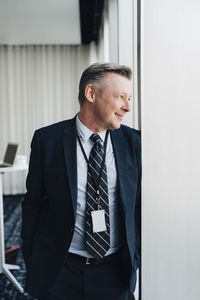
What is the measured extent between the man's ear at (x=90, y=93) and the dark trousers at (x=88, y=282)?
2.03 ft

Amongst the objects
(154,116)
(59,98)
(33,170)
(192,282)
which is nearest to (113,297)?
(192,282)

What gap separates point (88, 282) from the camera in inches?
47.1

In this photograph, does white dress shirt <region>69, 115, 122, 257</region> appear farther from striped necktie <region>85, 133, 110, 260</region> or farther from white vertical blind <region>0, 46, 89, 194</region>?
white vertical blind <region>0, 46, 89, 194</region>

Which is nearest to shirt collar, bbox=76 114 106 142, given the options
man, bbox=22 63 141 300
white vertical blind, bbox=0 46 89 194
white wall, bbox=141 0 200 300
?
man, bbox=22 63 141 300

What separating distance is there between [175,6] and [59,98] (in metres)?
5.05

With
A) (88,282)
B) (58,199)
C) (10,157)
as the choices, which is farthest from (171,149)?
(10,157)

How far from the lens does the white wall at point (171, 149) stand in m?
0.94

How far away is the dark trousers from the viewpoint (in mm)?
1199

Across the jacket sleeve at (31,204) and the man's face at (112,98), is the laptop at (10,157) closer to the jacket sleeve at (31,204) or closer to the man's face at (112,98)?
the jacket sleeve at (31,204)

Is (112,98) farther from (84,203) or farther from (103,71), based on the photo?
(84,203)

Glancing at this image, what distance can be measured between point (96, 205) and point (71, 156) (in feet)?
0.69

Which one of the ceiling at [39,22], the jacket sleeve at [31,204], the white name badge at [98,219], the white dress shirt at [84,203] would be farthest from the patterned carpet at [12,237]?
the ceiling at [39,22]

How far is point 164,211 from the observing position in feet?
3.44

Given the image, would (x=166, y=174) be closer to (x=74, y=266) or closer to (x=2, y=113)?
(x=74, y=266)
